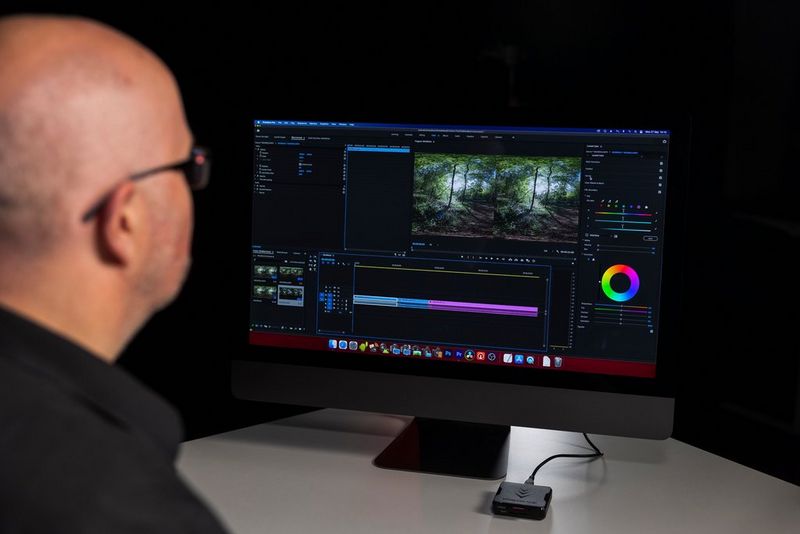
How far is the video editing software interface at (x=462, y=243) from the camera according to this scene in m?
1.41

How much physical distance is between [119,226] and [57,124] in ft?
0.32

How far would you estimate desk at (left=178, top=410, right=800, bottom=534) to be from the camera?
1.31 m

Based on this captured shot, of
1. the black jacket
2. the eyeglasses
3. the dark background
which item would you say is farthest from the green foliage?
the black jacket

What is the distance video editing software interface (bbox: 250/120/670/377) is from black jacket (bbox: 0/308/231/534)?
2.40ft

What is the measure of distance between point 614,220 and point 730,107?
444 millimetres

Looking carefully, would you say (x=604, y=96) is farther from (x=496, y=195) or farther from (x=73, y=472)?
(x=73, y=472)

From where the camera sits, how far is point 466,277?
146 centimetres

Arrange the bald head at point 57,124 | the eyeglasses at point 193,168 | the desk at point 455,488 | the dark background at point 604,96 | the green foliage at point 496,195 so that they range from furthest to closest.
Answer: the dark background at point 604,96
the green foliage at point 496,195
the desk at point 455,488
the eyeglasses at point 193,168
the bald head at point 57,124

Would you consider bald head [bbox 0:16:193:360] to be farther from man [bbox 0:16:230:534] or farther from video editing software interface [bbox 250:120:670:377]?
video editing software interface [bbox 250:120:670:377]

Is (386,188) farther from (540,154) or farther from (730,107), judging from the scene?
(730,107)

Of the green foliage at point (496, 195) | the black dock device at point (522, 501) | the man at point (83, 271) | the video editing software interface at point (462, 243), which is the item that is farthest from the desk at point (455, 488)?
the man at point (83, 271)

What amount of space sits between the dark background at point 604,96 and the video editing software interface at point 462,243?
0.12m

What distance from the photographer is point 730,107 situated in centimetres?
170

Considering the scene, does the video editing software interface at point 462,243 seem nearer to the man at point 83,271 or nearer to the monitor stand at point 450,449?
the monitor stand at point 450,449
